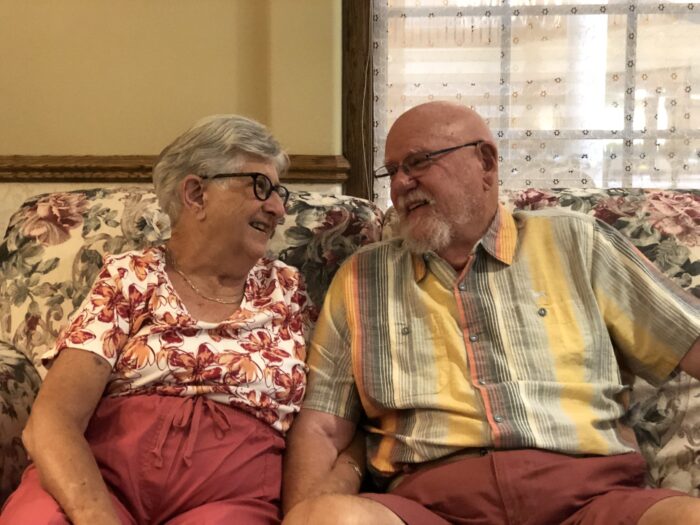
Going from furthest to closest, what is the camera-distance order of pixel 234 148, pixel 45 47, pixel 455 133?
pixel 45 47
pixel 455 133
pixel 234 148

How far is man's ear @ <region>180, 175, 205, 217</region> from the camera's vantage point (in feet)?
4.96

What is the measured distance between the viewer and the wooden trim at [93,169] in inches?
87.5

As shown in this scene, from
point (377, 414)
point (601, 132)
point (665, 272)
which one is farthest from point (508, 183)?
point (377, 414)

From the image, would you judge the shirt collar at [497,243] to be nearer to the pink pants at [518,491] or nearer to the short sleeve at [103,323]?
the pink pants at [518,491]

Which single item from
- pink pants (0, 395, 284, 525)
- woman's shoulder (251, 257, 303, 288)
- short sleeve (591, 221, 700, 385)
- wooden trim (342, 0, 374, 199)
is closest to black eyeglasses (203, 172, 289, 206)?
woman's shoulder (251, 257, 303, 288)

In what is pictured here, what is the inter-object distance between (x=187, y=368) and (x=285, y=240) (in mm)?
484

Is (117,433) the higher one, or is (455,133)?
(455,133)

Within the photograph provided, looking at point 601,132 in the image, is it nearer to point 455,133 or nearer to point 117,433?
point 455,133

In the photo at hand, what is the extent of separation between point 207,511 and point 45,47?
1643 mm

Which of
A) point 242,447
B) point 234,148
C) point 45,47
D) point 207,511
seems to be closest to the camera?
point 207,511

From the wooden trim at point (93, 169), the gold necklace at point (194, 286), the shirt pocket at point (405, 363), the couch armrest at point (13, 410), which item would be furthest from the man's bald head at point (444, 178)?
the couch armrest at point (13, 410)

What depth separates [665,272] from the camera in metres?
1.68

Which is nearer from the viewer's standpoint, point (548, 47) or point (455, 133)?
point (455, 133)

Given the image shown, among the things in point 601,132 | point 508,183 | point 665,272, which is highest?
point 601,132
